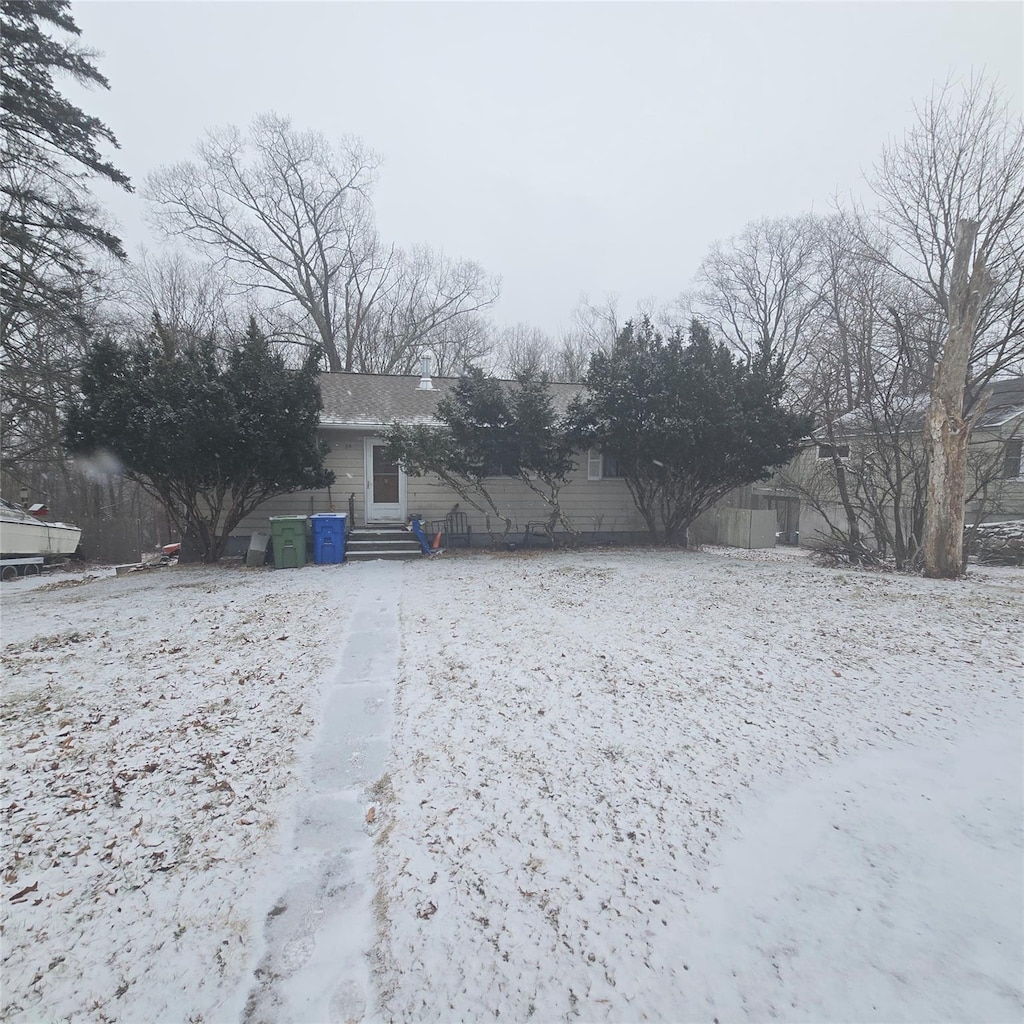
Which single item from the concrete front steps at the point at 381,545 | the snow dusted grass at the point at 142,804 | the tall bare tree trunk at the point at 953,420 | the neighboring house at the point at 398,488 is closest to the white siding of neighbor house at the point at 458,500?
the neighboring house at the point at 398,488

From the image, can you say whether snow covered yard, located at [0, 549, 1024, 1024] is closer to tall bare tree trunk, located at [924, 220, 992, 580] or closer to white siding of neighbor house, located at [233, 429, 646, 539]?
tall bare tree trunk, located at [924, 220, 992, 580]

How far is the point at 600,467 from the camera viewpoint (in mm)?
12656

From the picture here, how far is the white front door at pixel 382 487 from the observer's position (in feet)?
37.5

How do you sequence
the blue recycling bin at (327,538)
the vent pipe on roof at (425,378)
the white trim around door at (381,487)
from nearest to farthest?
1. the blue recycling bin at (327,538)
2. the white trim around door at (381,487)
3. the vent pipe on roof at (425,378)

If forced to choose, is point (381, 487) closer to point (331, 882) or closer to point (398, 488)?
point (398, 488)

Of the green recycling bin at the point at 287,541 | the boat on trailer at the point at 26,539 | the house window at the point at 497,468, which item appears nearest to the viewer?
the green recycling bin at the point at 287,541

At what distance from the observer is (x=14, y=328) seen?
12.7 m

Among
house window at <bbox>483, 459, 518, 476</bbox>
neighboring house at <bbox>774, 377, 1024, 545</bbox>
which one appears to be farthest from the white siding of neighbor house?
neighboring house at <bbox>774, 377, 1024, 545</bbox>

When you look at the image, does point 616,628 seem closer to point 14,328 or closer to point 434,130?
point 14,328

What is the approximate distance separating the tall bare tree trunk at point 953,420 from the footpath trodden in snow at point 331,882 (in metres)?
9.10

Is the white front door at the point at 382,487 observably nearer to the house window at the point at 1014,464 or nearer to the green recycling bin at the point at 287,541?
the green recycling bin at the point at 287,541

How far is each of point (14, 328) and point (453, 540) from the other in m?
12.3

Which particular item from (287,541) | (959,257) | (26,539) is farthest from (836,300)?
(26,539)

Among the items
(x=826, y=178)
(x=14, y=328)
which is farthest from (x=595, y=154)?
(x=14, y=328)
